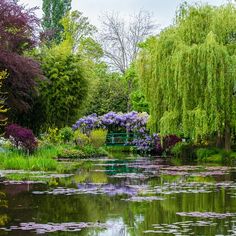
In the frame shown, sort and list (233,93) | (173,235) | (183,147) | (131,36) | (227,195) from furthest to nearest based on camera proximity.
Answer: (131,36), (183,147), (233,93), (227,195), (173,235)

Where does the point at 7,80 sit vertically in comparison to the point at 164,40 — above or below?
below

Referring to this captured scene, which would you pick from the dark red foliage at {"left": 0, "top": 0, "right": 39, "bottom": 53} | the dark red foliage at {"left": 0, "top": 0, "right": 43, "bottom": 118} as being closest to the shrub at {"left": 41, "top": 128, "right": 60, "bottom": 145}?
the dark red foliage at {"left": 0, "top": 0, "right": 43, "bottom": 118}

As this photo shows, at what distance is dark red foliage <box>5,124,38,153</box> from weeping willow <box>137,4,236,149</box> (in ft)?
24.7

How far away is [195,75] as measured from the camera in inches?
1051

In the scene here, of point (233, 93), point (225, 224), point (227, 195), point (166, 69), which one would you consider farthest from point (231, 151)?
point (225, 224)

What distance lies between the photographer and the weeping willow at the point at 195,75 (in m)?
26.3

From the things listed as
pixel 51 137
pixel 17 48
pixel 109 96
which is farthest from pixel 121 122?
pixel 17 48

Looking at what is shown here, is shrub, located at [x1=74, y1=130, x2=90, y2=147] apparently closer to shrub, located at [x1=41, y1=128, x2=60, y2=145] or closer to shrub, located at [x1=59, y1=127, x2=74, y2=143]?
shrub, located at [x1=59, y1=127, x2=74, y2=143]

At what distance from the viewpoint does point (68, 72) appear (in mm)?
30594

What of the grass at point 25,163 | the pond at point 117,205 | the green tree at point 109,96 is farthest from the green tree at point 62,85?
the green tree at point 109,96

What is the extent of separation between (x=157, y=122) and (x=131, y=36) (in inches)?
1225

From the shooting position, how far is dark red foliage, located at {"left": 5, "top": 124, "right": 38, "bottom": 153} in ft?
73.8

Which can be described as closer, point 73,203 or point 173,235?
point 173,235

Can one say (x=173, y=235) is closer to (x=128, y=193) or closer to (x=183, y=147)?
(x=128, y=193)
